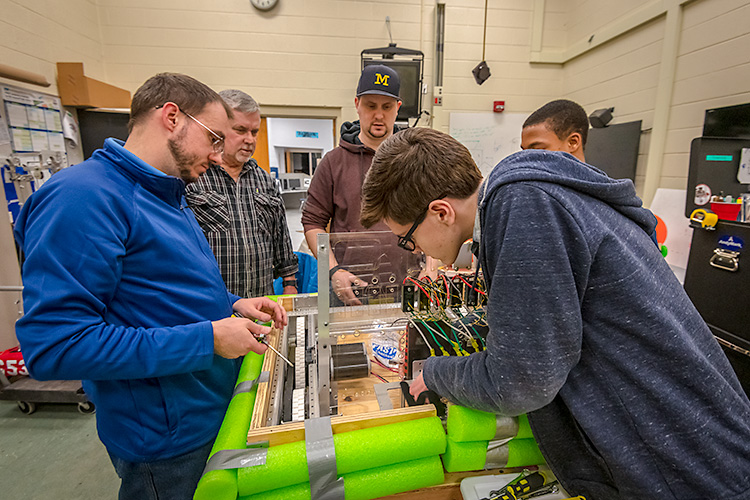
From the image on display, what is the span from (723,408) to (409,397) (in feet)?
2.02

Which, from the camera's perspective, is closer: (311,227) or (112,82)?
(311,227)

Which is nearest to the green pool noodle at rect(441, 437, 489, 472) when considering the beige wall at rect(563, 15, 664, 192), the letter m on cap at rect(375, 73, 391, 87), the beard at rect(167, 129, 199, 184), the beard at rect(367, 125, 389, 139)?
the beard at rect(167, 129, 199, 184)

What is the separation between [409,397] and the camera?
94 cm

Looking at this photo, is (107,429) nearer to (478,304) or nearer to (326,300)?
(326,300)

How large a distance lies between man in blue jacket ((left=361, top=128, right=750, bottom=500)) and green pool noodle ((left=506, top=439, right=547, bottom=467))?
0.52 feet

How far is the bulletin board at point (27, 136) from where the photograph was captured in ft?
8.25

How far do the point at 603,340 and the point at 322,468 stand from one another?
60 cm

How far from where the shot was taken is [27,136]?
105 inches

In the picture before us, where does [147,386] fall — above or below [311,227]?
below

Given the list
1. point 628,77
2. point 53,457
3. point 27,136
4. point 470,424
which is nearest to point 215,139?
point 470,424

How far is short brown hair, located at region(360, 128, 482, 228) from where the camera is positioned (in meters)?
0.77

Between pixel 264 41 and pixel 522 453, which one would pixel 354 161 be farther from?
pixel 264 41

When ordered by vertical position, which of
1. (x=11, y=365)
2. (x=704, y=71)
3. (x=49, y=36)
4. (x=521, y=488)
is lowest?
(x=11, y=365)

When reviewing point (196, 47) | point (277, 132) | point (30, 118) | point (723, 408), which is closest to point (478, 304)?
point (723, 408)
